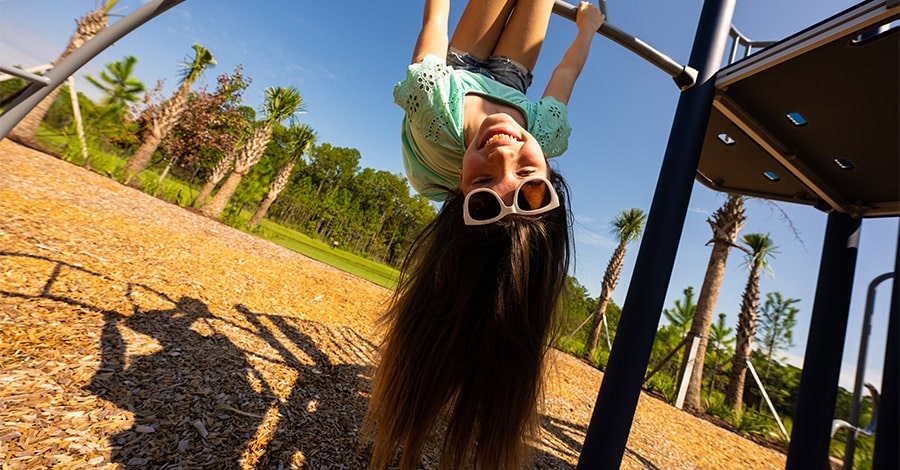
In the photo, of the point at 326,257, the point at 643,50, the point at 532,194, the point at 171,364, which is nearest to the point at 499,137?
the point at 532,194

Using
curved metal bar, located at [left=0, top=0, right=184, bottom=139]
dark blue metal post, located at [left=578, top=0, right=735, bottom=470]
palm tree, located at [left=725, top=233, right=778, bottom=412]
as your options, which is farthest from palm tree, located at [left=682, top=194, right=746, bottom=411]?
curved metal bar, located at [left=0, top=0, right=184, bottom=139]

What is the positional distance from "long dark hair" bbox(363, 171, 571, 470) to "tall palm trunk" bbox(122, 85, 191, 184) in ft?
40.9

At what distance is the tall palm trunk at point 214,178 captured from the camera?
11.0 meters

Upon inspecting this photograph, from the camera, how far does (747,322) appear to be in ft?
27.7

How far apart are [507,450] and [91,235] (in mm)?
5124

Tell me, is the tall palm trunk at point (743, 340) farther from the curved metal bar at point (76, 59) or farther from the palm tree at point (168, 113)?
the palm tree at point (168, 113)

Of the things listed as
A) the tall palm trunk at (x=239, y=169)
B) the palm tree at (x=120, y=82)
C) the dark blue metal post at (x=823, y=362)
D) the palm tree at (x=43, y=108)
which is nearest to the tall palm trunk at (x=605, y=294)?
the dark blue metal post at (x=823, y=362)

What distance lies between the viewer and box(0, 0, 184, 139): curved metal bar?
1287 mm

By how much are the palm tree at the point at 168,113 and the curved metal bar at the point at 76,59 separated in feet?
36.8

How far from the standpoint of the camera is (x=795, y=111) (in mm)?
1758

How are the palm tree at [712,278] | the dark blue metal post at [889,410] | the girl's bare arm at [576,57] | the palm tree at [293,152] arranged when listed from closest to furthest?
the dark blue metal post at [889,410], the girl's bare arm at [576,57], the palm tree at [712,278], the palm tree at [293,152]

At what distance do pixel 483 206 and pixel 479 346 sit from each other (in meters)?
0.53

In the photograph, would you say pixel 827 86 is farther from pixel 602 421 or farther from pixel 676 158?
pixel 602 421

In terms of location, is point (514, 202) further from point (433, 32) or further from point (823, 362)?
point (823, 362)
